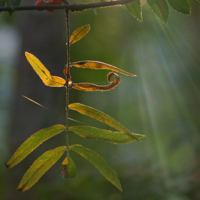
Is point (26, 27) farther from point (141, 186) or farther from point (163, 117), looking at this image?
point (163, 117)

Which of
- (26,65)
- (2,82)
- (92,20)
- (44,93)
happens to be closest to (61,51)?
(26,65)

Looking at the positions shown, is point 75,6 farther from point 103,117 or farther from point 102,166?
point 102,166

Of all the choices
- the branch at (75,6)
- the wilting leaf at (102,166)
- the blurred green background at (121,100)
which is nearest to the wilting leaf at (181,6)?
the branch at (75,6)

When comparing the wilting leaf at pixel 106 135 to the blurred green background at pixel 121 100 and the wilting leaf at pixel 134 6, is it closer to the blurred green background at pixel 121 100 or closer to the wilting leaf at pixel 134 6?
the wilting leaf at pixel 134 6

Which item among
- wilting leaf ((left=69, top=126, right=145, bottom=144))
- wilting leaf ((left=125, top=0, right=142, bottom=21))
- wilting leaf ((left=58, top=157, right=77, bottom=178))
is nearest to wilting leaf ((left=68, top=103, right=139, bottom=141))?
wilting leaf ((left=69, top=126, right=145, bottom=144))

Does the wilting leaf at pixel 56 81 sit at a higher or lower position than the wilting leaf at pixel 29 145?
higher

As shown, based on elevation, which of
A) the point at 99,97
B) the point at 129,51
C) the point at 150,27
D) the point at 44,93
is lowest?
the point at 44,93
